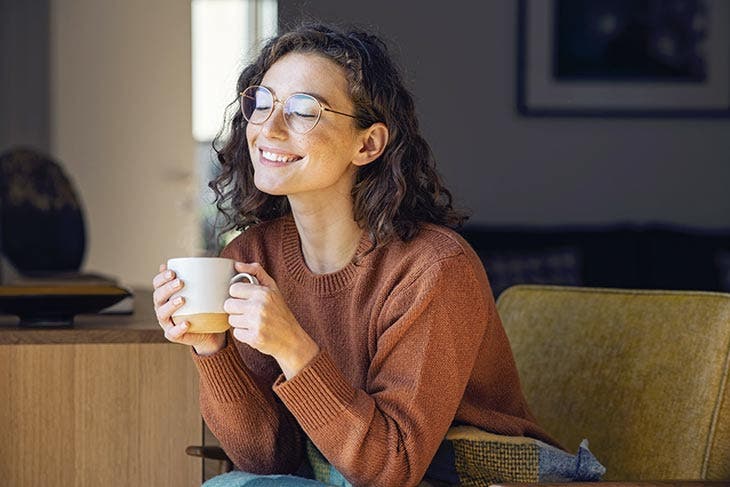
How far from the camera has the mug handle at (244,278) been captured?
1.49 metres

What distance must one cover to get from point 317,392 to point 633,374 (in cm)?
65

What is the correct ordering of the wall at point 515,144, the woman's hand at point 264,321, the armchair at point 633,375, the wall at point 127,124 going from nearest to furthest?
1. the woman's hand at point 264,321
2. the armchair at point 633,375
3. the wall at point 515,144
4. the wall at point 127,124

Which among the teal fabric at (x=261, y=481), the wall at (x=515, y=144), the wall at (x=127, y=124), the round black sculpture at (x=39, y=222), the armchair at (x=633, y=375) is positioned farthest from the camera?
the wall at (x=127, y=124)

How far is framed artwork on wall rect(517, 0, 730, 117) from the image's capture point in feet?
15.8

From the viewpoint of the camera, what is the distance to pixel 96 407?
1.79 metres

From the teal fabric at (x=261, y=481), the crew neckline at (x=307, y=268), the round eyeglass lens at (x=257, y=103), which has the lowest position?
the teal fabric at (x=261, y=481)

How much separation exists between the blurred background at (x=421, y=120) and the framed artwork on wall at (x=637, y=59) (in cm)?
3

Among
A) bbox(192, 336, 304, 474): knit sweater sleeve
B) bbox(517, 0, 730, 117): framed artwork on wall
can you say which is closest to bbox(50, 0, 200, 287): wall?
bbox(517, 0, 730, 117): framed artwork on wall

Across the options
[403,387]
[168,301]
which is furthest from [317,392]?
[168,301]

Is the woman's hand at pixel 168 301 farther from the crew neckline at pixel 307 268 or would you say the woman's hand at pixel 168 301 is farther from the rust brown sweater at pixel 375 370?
the crew neckline at pixel 307 268

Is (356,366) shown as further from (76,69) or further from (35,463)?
(76,69)

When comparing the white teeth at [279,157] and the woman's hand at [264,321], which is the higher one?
the white teeth at [279,157]

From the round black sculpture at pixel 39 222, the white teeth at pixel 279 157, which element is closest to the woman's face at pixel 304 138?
the white teeth at pixel 279 157

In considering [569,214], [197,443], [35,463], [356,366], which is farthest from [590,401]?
[569,214]
